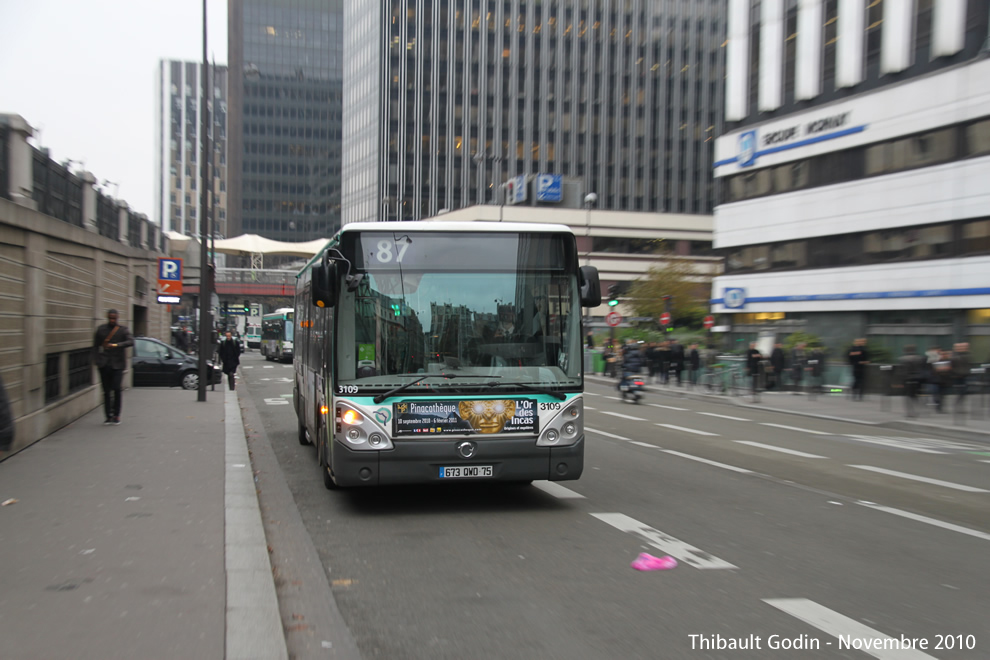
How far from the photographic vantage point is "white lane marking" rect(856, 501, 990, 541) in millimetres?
7221

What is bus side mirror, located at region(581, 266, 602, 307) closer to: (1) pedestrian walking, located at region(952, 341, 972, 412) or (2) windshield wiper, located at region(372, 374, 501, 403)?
(2) windshield wiper, located at region(372, 374, 501, 403)

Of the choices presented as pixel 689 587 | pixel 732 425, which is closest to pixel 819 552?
pixel 689 587

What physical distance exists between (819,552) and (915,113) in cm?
3057

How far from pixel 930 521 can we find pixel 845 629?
3805 mm

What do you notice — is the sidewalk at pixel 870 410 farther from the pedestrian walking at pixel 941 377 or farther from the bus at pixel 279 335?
the bus at pixel 279 335

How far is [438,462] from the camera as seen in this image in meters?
7.38

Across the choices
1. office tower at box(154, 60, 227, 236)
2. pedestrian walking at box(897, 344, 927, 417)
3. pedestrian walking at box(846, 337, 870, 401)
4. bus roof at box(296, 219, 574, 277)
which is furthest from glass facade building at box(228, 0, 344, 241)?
bus roof at box(296, 219, 574, 277)

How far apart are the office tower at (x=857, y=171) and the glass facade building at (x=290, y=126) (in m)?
102

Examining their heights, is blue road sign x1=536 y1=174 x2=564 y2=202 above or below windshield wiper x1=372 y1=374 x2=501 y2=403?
above

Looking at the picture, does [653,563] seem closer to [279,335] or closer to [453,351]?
[453,351]

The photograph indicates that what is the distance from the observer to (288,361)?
160 ft

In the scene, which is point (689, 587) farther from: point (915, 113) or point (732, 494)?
point (915, 113)

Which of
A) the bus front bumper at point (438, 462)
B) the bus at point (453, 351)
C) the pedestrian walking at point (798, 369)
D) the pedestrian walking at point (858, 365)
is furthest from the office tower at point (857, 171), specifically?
the bus front bumper at point (438, 462)

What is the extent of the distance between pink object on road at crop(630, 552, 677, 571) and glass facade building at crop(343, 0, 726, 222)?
80490 millimetres
